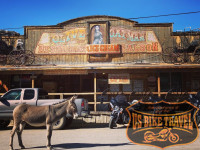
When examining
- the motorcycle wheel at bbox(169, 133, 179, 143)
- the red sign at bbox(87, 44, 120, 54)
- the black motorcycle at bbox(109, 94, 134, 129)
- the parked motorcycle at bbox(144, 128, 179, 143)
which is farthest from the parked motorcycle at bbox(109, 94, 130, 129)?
the red sign at bbox(87, 44, 120, 54)

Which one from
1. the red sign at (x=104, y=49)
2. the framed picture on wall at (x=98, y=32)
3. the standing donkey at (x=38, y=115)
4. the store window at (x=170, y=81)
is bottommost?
the standing donkey at (x=38, y=115)

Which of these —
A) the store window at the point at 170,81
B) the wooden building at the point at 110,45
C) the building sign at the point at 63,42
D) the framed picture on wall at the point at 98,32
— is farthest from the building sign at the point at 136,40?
the building sign at the point at 63,42

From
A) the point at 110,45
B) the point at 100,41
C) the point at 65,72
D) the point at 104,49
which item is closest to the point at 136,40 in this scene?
the point at 110,45

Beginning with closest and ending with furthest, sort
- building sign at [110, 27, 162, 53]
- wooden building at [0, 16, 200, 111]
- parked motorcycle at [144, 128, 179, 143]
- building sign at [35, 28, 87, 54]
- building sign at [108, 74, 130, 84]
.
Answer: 1. parked motorcycle at [144, 128, 179, 143]
2. building sign at [108, 74, 130, 84]
3. wooden building at [0, 16, 200, 111]
4. building sign at [110, 27, 162, 53]
5. building sign at [35, 28, 87, 54]

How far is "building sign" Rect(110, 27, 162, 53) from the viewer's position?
16578 millimetres

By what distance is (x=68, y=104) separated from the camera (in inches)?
243

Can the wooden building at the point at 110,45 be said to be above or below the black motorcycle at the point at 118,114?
above

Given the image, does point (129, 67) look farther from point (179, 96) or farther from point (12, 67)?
point (12, 67)

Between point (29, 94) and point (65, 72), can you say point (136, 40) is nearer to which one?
point (65, 72)

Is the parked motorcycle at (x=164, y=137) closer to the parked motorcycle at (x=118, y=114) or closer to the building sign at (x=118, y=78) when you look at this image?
the parked motorcycle at (x=118, y=114)

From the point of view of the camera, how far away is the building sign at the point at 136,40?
54.4ft

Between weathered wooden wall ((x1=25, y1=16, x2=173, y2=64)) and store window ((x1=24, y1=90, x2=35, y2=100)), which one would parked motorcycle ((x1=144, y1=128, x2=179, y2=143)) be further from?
weathered wooden wall ((x1=25, y1=16, x2=173, y2=64))

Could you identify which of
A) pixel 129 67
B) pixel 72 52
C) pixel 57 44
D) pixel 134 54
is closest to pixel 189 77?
pixel 134 54

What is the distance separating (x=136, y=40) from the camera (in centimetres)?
1666
